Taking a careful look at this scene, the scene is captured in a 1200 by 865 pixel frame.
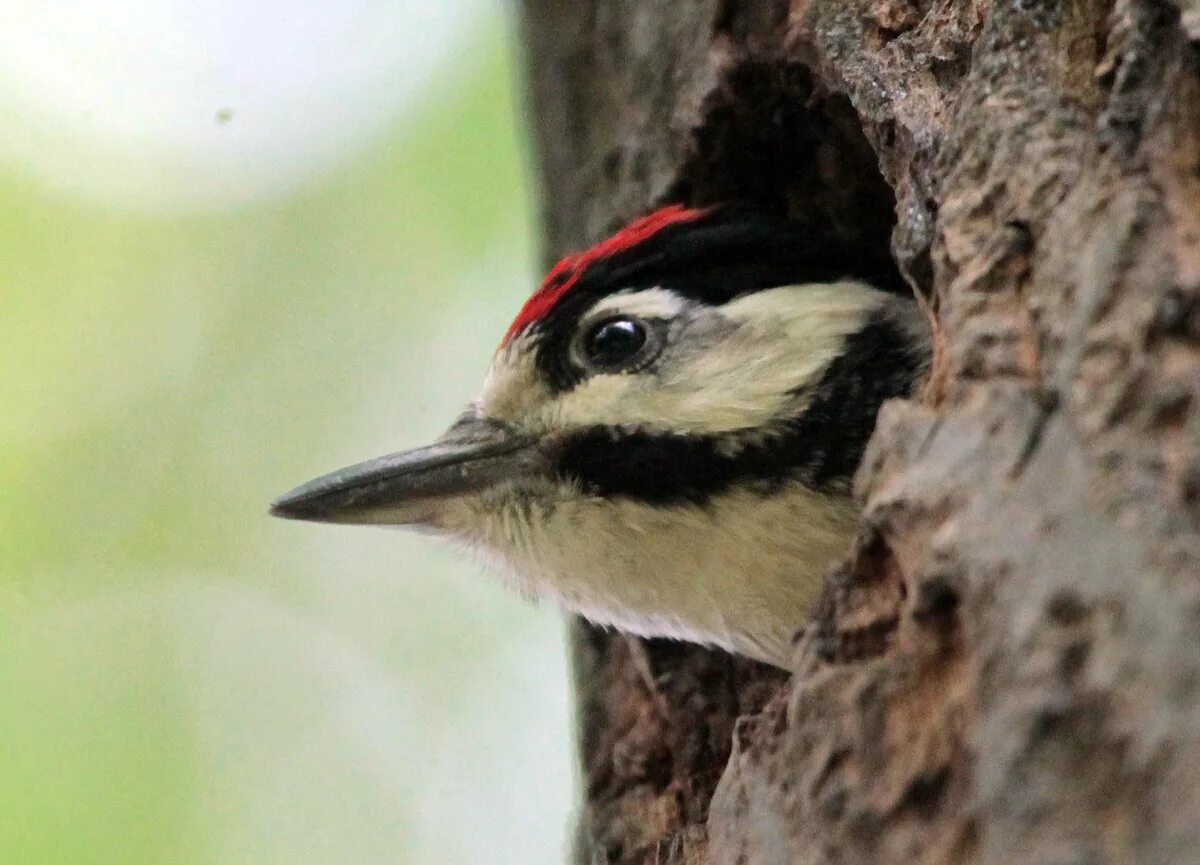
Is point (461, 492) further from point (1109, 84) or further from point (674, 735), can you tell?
point (1109, 84)

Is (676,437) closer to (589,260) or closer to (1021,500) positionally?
(589,260)

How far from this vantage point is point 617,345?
2.25 m

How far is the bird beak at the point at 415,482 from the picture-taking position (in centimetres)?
219

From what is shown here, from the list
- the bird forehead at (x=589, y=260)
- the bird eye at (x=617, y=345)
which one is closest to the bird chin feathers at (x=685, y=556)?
the bird eye at (x=617, y=345)

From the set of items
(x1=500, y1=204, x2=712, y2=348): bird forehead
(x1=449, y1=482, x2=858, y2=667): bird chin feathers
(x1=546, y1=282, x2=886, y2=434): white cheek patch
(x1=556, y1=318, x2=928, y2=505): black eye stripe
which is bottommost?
(x1=449, y1=482, x2=858, y2=667): bird chin feathers

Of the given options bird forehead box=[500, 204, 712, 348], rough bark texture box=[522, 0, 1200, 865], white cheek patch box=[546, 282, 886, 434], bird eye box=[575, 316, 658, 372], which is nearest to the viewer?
rough bark texture box=[522, 0, 1200, 865]

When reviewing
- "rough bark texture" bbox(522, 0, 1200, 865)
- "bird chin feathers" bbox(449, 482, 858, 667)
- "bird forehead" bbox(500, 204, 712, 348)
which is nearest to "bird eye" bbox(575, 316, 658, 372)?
"bird forehead" bbox(500, 204, 712, 348)

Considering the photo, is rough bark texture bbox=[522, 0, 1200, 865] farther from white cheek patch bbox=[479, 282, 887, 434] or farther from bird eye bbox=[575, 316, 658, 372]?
bird eye bbox=[575, 316, 658, 372]

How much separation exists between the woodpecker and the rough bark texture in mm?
335

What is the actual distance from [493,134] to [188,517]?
1729 millimetres

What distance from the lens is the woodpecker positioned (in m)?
2.02

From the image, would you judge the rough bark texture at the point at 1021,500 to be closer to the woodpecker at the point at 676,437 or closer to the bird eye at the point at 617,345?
the woodpecker at the point at 676,437

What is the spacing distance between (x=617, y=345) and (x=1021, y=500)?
1.10 metres

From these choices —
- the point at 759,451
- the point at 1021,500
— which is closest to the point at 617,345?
the point at 759,451
